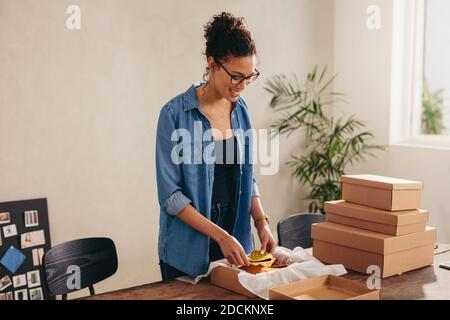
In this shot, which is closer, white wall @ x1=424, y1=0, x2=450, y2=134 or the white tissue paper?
the white tissue paper

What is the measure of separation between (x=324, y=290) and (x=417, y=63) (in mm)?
3134

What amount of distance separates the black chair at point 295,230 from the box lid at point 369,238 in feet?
1.84

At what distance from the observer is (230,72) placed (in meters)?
2.20

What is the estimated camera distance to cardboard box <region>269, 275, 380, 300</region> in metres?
1.77

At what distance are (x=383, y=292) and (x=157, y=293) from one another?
770 mm

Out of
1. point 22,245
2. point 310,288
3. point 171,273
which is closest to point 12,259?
point 22,245

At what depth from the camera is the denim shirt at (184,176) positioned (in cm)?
216

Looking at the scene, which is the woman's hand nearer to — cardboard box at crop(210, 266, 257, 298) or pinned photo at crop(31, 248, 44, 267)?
cardboard box at crop(210, 266, 257, 298)

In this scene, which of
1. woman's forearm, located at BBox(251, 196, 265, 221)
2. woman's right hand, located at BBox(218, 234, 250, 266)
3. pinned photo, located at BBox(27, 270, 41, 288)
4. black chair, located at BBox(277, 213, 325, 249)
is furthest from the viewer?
pinned photo, located at BBox(27, 270, 41, 288)

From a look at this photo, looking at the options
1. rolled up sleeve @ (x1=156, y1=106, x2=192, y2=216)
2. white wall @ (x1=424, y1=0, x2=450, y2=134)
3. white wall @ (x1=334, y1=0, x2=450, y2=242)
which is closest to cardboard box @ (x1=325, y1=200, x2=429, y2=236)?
rolled up sleeve @ (x1=156, y1=106, x2=192, y2=216)

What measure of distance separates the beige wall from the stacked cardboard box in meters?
1.81

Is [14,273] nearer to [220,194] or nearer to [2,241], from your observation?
[2,241]

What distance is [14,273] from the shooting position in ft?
11.1

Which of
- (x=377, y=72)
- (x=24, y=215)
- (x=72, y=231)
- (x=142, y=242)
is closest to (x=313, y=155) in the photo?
(x=377, y=72)
